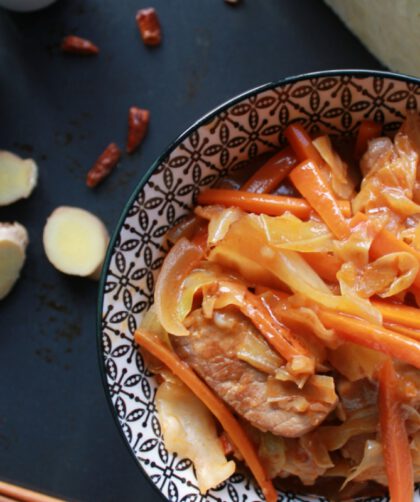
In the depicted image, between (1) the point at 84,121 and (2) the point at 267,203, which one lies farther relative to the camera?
(1) the point at 84,121

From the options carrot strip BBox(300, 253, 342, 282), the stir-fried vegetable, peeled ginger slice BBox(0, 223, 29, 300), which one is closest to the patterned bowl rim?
the stir-fried vegetable

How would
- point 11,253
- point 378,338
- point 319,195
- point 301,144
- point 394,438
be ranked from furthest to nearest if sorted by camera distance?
point 11,253, point 301,144, point 319,195, point 394,438, point 378,338

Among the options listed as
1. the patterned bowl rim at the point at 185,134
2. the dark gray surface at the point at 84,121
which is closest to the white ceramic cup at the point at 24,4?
the dark gray surface at the point at 84,121

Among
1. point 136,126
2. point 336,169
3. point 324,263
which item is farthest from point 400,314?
point 136,126

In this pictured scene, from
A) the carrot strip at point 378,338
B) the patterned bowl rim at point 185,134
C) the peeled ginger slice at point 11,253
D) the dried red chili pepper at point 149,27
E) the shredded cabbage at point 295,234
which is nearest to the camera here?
the carrot strip at point 378,338

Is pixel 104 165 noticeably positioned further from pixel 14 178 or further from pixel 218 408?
pixel 218 408

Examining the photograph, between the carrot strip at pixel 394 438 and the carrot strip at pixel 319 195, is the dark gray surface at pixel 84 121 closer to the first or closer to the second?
the carrot strip at pixel 319 195
